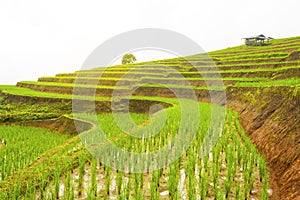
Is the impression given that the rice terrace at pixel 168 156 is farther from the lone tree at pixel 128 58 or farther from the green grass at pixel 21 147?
the lone tree at pixel 128 58

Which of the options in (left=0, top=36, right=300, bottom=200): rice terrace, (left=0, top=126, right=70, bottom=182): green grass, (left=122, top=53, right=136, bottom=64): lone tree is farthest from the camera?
(left=122, top=53, right=136, bottom=64): lone tree

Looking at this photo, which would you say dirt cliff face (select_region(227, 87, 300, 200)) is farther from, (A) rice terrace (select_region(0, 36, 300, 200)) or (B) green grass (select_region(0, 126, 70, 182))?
(B) green grass (select_region(0, 126, 70, 182))

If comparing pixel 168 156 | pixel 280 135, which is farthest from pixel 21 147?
pixel 280 135

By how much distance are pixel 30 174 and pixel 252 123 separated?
5881 millimetres

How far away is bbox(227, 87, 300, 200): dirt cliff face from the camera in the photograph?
3808mm

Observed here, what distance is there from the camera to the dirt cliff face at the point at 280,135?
150 inches

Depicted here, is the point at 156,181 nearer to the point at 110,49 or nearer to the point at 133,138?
the point at 133,138

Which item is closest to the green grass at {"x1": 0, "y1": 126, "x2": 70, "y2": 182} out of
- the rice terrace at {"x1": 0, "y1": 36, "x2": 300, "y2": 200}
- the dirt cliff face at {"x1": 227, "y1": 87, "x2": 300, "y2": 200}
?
the rice terrace at {"x1": 0, "y1": 36, "x2": 300, "y2": 200}

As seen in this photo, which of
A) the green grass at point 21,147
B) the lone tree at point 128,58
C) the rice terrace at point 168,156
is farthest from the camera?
the lone tree at point 128,58

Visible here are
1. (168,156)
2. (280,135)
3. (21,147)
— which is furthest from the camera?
(21,147)

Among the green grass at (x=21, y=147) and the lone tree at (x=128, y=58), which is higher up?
the lone tree at (x=128, y=58)

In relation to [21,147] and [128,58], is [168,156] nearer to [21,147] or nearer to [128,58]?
[21,147]

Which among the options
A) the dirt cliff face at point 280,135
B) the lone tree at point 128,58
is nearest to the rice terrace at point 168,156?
the dirt cliff face at point 280,135

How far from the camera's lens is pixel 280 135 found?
17.0 feet
